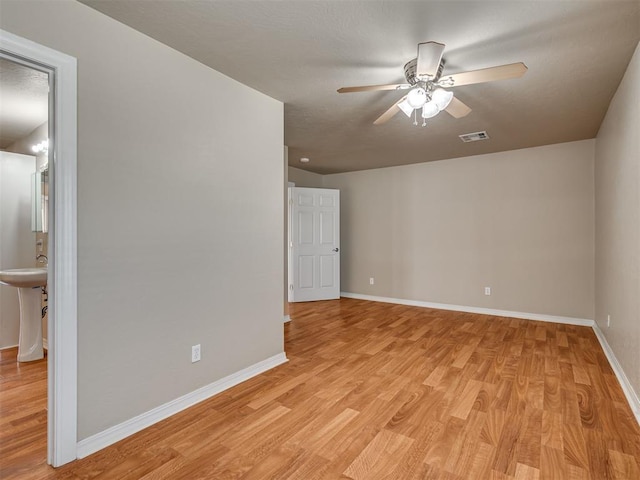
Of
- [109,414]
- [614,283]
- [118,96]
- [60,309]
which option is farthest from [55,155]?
[614,283]

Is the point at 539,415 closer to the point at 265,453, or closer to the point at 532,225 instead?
the point at 265,453

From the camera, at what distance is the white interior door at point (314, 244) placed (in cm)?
576

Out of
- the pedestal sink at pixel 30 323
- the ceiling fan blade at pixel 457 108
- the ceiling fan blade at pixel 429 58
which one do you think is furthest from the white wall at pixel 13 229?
the ceiling fan blade at pixel 457 108

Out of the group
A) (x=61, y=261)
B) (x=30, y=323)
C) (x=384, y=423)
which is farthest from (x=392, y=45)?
(x=30, y=323)

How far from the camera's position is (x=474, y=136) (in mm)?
4102

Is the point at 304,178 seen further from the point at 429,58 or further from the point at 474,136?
the point at 429,58

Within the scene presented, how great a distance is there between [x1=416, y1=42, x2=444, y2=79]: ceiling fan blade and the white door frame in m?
1.89

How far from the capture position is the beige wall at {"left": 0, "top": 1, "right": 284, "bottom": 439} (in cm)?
180

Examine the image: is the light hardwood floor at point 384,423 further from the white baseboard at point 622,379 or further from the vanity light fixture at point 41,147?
the vanity light fixture at point 41,147

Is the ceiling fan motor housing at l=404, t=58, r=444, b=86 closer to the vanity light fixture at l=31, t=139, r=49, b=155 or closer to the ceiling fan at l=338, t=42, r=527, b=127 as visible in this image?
the ceiling fan at l=338, t=42, r=527, b=127

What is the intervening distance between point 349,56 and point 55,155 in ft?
6.05

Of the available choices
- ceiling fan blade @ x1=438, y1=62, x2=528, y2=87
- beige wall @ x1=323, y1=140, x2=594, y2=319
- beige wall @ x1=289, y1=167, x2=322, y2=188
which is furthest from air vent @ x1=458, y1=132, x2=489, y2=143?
beige wall @ x1=289, y1=167, x2=322, y2=188

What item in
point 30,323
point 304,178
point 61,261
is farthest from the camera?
point 304,178

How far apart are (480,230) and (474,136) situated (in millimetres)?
1628
